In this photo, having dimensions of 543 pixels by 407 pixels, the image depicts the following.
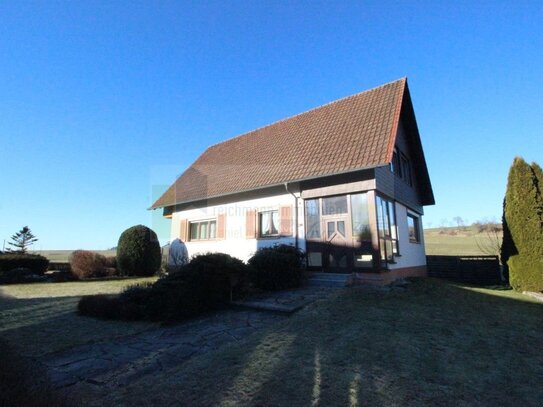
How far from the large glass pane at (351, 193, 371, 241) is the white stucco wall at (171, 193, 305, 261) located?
6.60 feet

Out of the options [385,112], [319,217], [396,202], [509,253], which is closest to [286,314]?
[319,217]

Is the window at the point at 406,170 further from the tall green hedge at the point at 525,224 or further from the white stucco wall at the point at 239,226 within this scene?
→ the white stucco wall at the point at 239,226

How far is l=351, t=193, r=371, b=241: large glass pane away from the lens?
996 cm

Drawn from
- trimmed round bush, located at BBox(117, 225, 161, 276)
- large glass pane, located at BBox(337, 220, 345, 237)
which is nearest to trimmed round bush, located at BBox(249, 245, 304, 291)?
large glass pane, located at BBox(337, 220, 345, 237)

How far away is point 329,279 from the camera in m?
9.62

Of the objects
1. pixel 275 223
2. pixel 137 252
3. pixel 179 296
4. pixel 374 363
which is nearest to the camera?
pixel 374 363

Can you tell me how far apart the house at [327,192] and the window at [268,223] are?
4cm

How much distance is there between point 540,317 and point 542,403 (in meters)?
5.26

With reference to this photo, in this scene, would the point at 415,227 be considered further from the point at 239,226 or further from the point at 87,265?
the point at 87,265

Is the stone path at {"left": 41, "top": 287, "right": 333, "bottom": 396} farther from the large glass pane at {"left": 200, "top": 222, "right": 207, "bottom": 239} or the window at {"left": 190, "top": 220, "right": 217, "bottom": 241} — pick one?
the large glass pane at {"left": 200, "top": 222, "right": 207, "bottom": 239}

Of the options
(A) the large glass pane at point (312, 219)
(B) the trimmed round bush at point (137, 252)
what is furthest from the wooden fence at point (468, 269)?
(B) the trimmed round bush at point (137, 252)

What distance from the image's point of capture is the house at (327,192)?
1016 cm

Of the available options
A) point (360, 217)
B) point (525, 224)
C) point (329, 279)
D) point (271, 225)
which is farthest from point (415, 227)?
point (329, 279)

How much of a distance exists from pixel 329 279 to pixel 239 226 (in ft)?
17.2
